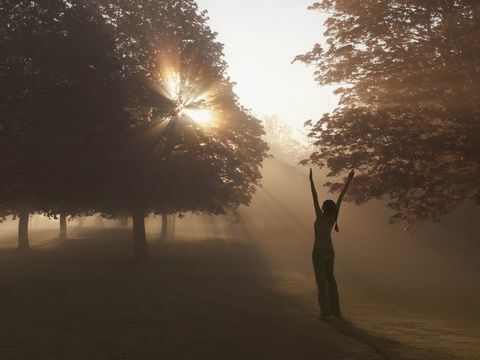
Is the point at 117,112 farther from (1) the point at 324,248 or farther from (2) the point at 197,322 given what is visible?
(1) the point at 324,248

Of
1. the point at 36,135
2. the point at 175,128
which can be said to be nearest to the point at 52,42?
the point at 36,135

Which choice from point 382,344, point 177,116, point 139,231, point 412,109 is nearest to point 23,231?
point 139,231

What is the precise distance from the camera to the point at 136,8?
120 feet

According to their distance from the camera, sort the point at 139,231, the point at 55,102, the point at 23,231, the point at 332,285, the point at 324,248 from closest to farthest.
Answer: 1. the point at 324,248
2. the point at 332,285
3. the point at 55,102
4. the point at 139,231
5. the point at 23,231

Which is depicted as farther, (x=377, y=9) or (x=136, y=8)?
(x=136, y=8)

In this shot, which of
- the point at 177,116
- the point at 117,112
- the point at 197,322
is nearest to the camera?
the point at 197,322

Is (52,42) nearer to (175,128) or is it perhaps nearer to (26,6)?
(26,6)

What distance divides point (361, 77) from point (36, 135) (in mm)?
12630

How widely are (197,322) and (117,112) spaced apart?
14157 millimetres

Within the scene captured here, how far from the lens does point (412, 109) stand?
19250mm

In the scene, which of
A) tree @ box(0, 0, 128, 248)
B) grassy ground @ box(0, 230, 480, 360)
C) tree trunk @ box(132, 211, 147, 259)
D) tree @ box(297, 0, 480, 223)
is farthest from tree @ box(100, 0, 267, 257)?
tree @ box(297, 0, 480, 223)

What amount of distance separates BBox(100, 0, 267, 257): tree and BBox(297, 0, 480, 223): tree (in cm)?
1253

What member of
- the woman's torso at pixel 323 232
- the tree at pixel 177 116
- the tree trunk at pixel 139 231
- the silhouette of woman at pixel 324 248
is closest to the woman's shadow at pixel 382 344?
the silhouette of woman at pixel 324 248

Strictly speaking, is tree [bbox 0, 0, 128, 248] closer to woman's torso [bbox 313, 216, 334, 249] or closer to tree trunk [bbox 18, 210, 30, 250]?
woman's torso [bbox 313, 216, 334, 249]
